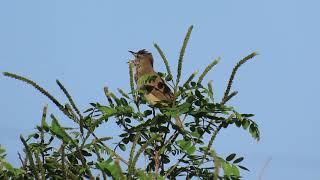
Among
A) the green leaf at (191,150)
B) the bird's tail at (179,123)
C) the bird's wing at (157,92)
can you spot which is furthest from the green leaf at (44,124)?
the green leaf at (191,150)

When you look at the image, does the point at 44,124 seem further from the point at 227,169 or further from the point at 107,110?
the point at 227,169

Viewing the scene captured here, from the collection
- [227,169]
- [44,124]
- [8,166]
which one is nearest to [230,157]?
[227,169]

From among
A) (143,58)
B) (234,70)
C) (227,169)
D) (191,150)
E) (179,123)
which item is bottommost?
(227,169)

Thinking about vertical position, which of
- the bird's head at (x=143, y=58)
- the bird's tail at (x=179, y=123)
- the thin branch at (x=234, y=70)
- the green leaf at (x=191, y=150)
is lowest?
the green leaf at (x=191, y=150)

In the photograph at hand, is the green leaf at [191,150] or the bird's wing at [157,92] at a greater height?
the bird's wing at [157,92]

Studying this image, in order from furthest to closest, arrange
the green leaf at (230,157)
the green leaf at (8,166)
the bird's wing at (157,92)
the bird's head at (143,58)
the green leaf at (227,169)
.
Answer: the bird's head at (143,58), the bird's wing at (157,92), the green leaf at (8,166), the green leaf at (230,157), the green leaf at (227,169)

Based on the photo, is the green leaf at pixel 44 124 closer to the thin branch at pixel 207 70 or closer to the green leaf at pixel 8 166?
the green leaf at pixel 8 166

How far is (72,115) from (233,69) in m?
1.48

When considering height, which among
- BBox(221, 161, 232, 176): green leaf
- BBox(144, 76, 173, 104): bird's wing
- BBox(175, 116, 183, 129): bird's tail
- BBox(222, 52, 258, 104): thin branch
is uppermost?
BBox(144, 76, 173, 104): bird's wing

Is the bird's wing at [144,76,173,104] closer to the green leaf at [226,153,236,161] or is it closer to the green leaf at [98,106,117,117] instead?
the green leaf at [98,106,117,117]

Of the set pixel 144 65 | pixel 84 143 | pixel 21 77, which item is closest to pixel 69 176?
pixel 84 143

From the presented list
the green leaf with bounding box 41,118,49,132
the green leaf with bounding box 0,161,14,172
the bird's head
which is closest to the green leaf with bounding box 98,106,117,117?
the green leaf with bounding box 41,118,49,132

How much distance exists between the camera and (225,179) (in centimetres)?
525

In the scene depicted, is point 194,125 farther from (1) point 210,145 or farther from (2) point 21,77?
(2) point 21,77
